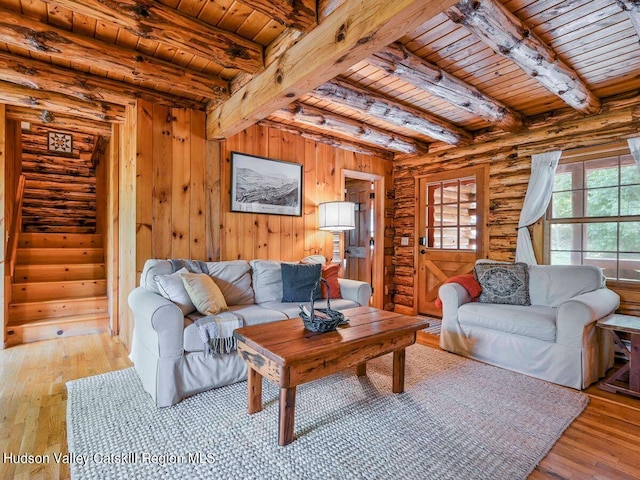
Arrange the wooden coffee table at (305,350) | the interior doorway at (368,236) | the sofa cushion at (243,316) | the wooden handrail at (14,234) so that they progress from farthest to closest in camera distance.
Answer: the interior doorway at (368,236) < the wooden handrail at (14,234) < the sofa cushion at (243,316) < the wooden coffee table at (305,350)

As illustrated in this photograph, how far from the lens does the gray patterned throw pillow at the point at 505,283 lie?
3121mm

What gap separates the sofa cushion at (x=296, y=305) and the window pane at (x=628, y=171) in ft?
9.69

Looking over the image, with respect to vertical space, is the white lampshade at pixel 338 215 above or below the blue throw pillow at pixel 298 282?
above

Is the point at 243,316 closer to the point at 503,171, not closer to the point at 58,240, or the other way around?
the point at 503,171

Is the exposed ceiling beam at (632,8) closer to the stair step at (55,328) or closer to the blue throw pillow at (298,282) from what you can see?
the blue throw pillow at (298,282)

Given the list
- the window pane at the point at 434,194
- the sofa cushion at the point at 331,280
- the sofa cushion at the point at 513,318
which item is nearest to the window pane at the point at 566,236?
the sofa cushion at the point at 513,318

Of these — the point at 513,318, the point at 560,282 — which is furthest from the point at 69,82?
the point at 560,282

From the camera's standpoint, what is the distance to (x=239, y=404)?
7.05 ft

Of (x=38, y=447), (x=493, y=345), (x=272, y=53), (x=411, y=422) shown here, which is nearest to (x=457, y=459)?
(x=411, y=422)

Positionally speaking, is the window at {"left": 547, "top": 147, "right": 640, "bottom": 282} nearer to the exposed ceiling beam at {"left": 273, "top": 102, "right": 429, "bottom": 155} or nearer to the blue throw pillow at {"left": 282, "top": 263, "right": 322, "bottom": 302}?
the exposed ceiling beam at {"left": 273, "top": 102, "right": 429, "bottom": 155}

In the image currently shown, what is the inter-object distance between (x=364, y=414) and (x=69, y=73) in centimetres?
344

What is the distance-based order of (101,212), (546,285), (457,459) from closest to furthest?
1. (457,459)
2. (546,285)
3. (101,212)

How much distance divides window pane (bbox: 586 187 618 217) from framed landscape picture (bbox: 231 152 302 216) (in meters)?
3.20

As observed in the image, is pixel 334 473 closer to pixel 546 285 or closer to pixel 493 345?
pixel 493 345
